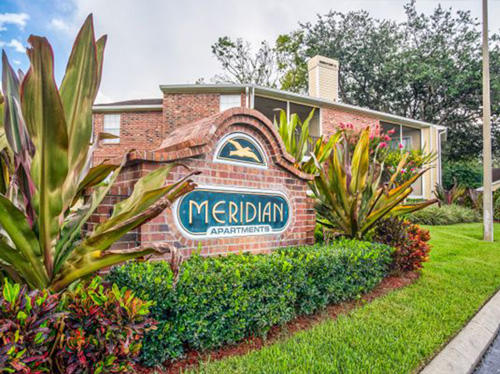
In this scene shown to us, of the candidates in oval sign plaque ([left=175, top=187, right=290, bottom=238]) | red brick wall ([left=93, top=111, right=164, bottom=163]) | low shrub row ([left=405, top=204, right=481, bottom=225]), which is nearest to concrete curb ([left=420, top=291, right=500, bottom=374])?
oval sign plaque ([left=175, top=187, right=290, bottom=238])

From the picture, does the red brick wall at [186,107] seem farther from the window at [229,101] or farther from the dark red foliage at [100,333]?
the dark red foliage at [100,333]

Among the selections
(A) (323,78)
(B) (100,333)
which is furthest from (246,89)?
(B) (100,333)

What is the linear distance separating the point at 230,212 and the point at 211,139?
2.74ft

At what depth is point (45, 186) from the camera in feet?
6.64

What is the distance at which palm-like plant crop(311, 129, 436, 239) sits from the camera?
4970 millimetres

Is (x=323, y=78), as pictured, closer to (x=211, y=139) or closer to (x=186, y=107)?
(x=186, y=107)

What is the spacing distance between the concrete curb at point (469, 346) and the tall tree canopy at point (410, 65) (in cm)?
2438

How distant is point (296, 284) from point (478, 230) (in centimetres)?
1035

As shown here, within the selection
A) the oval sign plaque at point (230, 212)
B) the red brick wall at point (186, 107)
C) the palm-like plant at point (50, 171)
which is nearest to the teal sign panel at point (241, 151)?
the oval sign plaque at point (230, 212)

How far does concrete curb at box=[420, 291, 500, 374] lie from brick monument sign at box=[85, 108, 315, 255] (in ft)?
6.58

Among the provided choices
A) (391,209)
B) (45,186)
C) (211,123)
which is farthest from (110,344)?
(391,209)

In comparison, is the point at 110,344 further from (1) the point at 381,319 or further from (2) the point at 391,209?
(2) the point at 391,209

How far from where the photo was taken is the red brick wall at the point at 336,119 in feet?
49.4

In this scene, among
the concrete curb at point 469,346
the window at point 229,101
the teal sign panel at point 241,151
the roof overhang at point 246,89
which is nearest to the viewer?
the concrete curb at point 469,346
